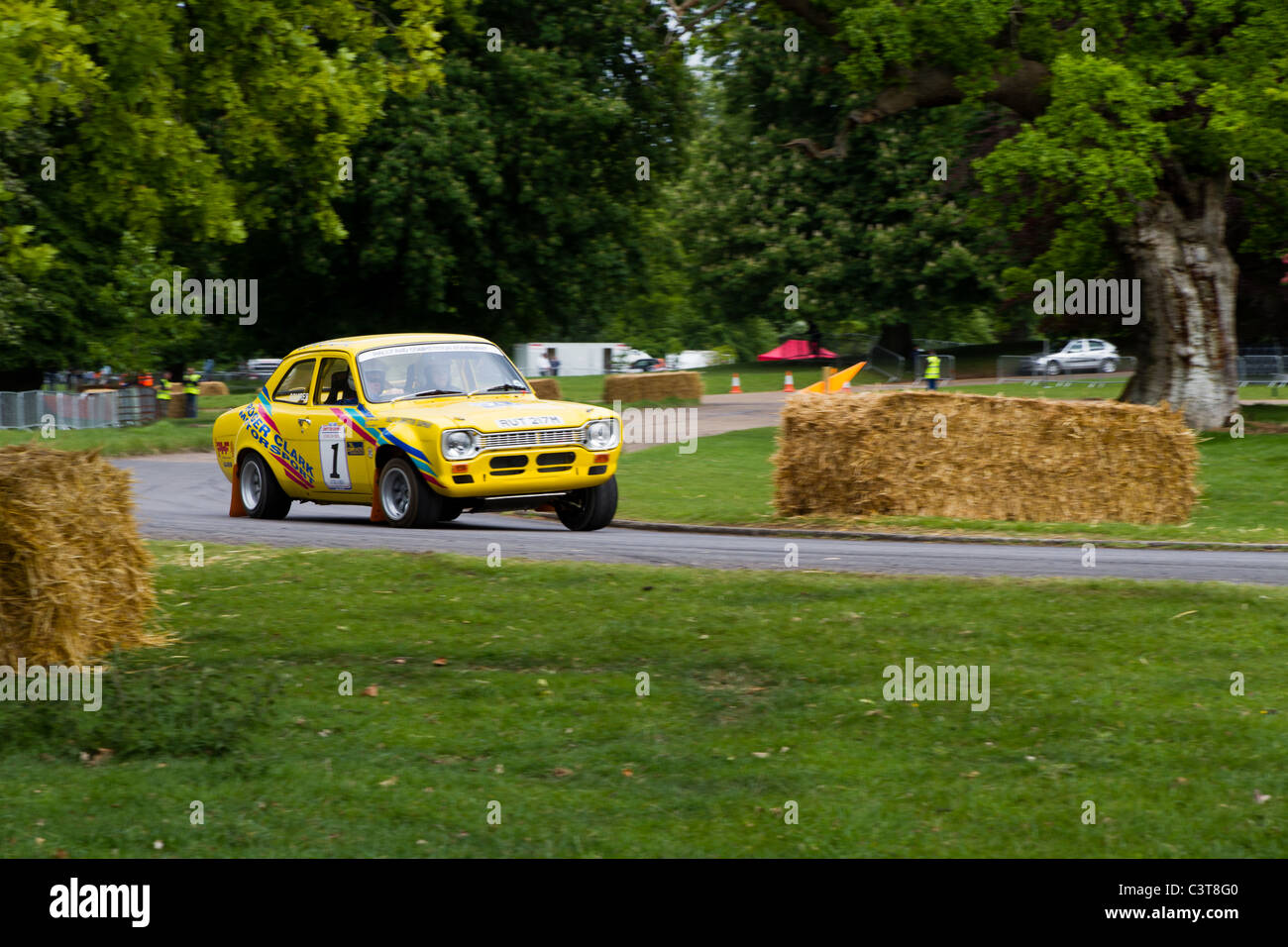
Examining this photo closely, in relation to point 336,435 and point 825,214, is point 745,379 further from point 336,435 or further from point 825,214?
point 336,435

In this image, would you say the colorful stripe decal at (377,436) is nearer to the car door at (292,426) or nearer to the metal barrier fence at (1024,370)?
the car door at (292,426)

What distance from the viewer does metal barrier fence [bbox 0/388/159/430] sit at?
38.5 meters

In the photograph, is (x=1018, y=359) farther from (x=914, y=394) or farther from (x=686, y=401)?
(x=914, y=394)

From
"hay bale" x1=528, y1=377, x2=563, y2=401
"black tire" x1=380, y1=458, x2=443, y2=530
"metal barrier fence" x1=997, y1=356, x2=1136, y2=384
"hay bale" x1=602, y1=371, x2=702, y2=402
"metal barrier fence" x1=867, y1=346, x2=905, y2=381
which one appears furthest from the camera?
"metal barrier fence" x1=867, y1=346, x2=905, y2=381

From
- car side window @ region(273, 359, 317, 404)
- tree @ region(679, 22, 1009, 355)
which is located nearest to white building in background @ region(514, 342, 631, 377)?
tree @ region(679, 22, 1009, 355)

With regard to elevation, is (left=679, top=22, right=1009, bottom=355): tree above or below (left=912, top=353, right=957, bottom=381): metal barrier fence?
above

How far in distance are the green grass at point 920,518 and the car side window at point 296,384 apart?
3.80 m

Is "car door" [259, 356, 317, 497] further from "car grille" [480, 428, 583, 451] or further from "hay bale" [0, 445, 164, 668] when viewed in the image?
"hay bale" [0, 445, 164, 668]

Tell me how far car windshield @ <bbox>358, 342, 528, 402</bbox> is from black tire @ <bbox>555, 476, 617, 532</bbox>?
1274 mm

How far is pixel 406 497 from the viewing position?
595 inches

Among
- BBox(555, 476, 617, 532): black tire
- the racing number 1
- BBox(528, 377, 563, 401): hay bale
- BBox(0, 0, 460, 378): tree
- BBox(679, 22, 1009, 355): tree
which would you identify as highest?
BBox(679, 22, 1009, 355): tree

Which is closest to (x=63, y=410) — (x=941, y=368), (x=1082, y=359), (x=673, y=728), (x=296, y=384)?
(x=296, y=384)

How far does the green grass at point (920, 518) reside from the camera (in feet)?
53.2
